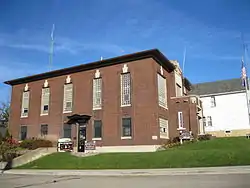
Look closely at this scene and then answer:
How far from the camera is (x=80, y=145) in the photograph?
1234 inches

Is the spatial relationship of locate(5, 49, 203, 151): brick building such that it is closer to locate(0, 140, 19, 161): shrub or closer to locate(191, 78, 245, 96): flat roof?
locate(0, 140, 19, 161): shrub

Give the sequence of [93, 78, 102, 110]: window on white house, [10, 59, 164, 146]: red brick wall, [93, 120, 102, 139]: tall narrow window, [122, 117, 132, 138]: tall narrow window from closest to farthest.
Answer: [10, 59, 164, 146]: red brick wall < [122, 117, 132, 138]: tall narrow window < [93, 120, 102, 139]: tall narrow window < [93, 78, 102, 110]: window on white house

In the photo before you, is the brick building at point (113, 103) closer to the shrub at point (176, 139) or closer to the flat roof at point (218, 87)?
the shrub at point (176, 139)

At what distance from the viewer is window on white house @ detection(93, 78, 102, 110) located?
31.3 meters

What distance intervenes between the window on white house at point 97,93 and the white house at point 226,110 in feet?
61.3

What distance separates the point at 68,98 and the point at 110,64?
683 centimetres

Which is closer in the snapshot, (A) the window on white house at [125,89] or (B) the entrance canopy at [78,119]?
(A) the window on white house at [125,89]

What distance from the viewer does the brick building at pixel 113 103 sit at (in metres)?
28.5

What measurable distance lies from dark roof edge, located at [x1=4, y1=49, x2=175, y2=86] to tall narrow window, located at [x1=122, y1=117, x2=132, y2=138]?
642cm

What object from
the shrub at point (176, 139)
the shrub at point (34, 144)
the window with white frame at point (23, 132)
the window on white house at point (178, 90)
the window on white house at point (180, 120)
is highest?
the window on white house at point (178, 90)

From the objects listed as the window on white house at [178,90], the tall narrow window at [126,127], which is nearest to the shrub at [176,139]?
the tall narrow window at [126,127]

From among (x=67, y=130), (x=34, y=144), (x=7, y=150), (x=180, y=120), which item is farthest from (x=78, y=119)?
(x=180, y=120)

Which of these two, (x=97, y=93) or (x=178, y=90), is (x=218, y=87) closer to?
(x=178, y=90)

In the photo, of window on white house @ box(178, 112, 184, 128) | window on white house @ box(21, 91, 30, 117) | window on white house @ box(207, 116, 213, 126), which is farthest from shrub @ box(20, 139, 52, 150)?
window on white house @ box(207, 116, 213, 126)
